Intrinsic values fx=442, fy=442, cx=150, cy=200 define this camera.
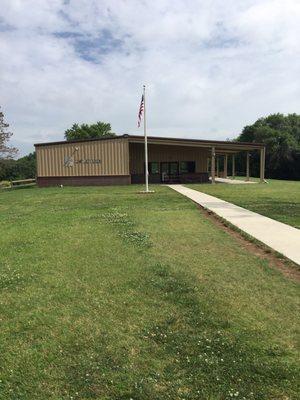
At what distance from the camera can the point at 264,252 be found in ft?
24.9

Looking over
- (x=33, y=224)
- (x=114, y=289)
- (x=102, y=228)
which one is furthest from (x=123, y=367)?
(x=33, y=224)

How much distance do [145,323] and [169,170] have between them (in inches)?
1336

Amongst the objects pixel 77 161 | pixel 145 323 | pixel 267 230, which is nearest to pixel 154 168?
pixel 77 161

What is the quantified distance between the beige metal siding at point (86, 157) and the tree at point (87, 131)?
45406 mm

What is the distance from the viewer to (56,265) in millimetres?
6633

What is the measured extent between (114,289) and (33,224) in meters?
6.30

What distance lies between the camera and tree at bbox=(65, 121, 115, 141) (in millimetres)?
78688

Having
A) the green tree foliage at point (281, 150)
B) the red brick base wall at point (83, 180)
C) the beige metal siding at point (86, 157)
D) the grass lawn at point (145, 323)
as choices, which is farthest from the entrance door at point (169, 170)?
the grass lawn at point (145, 323)

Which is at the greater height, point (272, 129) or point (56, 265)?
point (272, 129)

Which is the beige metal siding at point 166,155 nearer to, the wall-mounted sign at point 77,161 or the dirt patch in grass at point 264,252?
the wall-mounted sign at point 77,161

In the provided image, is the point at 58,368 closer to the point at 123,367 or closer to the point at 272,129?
the point at 123,367

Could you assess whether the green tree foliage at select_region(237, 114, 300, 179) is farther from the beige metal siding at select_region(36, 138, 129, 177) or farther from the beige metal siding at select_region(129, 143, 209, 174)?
the beige metal siding at select_region(36, 138, 129, 177)

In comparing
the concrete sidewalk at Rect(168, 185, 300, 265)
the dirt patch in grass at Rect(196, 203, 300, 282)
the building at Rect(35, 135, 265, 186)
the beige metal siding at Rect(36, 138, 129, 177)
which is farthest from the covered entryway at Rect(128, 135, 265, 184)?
the dirt patch in grass at Rect(196, 203, 300, 282)

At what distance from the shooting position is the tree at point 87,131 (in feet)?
258
